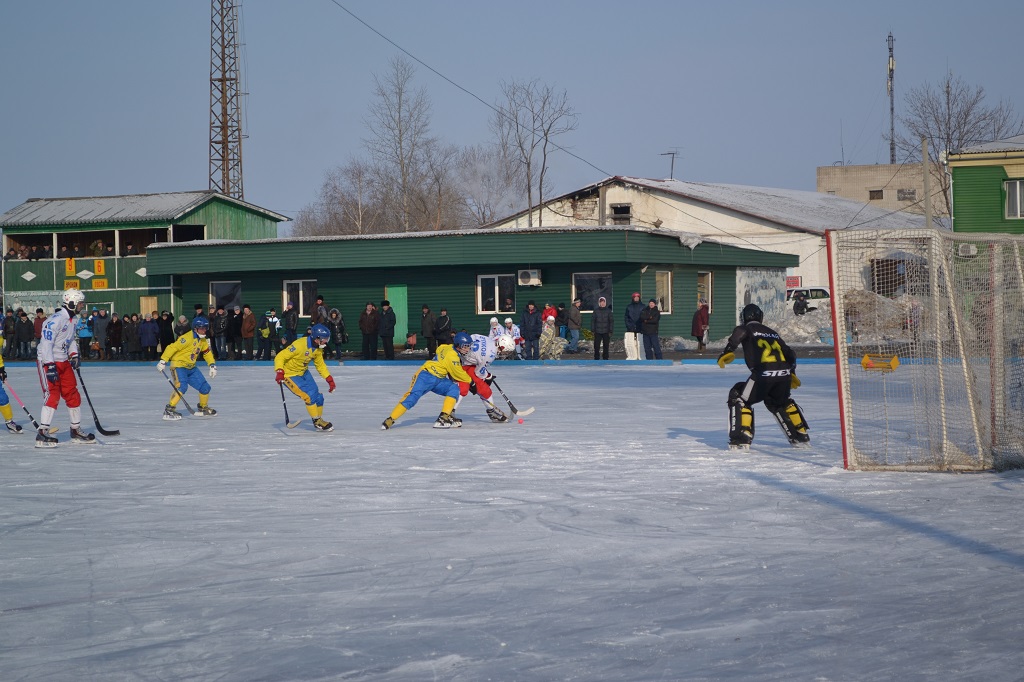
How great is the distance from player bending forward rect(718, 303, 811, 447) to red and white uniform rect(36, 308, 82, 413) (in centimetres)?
649

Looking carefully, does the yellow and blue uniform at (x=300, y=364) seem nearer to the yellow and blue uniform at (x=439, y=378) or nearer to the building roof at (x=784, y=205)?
the yellow and blue uniform at (x=439, y=378)

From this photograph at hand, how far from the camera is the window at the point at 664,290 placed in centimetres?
3173

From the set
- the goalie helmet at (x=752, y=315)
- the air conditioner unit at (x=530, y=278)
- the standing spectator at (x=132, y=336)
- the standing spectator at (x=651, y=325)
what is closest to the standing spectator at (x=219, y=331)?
the standing spectator at (x=132, y=336)

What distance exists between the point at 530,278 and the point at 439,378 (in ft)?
62.8

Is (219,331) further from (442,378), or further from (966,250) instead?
(966,250)

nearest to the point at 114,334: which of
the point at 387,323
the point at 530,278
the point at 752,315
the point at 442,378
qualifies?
the point at 387,323

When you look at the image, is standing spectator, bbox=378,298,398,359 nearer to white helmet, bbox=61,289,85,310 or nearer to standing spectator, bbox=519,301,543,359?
standing spectator, bbox=519,301,543,359

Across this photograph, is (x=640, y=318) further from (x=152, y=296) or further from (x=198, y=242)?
(x=152, y=296)

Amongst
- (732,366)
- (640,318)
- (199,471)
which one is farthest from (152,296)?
(199,471)

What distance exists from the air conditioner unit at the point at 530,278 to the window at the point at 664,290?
3.31 meters

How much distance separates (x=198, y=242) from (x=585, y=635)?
3165 centimetres

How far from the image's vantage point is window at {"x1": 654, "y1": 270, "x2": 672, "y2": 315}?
31.7 metres

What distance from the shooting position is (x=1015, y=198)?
106ft

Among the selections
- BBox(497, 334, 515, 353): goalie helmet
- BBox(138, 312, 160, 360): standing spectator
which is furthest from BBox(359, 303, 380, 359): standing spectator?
BBox(138, 312, 160, 360): standing spectator
